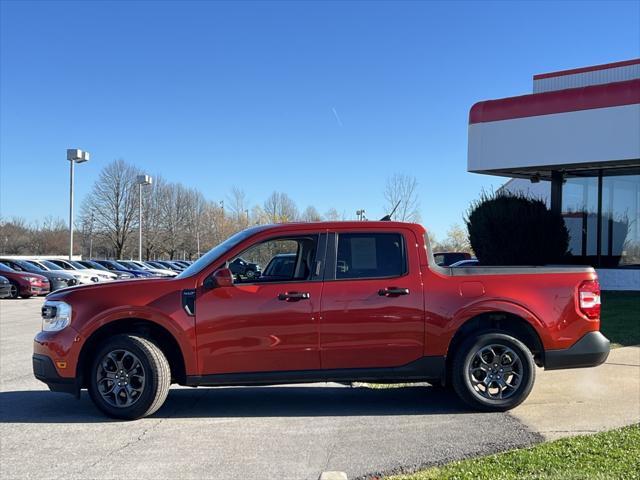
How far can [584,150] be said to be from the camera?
691 inches

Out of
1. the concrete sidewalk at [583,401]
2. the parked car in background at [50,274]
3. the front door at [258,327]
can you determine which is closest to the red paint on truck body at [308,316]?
the front door at [258,327]

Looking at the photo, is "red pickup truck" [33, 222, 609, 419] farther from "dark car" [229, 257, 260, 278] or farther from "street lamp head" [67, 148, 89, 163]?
"street lamp head" [67, 148, 89, 163]

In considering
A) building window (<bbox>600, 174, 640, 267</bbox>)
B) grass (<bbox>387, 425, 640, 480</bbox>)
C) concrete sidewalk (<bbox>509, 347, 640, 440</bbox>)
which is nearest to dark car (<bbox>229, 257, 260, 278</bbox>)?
grass (<bbox>387, 425, 640, 480</bbox>)

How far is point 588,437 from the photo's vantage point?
4996mm

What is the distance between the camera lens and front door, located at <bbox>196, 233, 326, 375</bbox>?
5621 mm

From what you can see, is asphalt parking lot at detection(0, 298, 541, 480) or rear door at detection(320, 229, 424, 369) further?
rear door at detection(320, 229, 424, 369)

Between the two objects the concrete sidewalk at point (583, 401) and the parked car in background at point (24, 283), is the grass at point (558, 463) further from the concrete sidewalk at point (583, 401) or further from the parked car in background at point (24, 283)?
the parked car in background at point (24, 283)

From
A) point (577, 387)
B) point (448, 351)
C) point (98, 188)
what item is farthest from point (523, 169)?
point (98, 188)

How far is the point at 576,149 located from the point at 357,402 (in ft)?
46.1

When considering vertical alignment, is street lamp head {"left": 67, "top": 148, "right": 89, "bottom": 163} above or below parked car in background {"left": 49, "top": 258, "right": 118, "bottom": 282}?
above

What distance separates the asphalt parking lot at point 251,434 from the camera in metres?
4.47

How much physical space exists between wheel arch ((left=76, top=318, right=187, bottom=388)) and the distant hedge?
39.9 feet

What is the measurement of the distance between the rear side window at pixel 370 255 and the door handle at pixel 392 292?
0.53 feet

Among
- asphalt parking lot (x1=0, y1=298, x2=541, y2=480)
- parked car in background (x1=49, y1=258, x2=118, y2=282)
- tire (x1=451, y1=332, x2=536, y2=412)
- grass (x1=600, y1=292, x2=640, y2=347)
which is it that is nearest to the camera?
asphalt parking lot (x1=0, y1=298, x2=541, y2=480)
